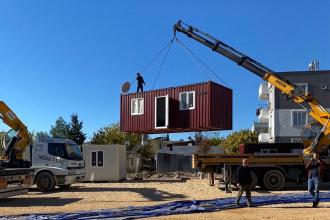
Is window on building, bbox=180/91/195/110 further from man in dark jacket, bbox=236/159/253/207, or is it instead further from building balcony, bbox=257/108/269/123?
building balcony, bbox=257/108/269/123

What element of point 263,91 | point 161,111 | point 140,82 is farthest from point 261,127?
point 161,111

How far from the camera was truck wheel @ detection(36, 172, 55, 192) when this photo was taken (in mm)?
25734

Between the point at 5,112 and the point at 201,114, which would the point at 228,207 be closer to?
the point at 5,112

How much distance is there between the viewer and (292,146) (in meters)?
27.1

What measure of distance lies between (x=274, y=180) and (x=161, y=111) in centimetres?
1074

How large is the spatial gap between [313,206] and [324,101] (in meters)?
43.0

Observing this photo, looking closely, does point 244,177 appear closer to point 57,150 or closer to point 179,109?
point 57,150

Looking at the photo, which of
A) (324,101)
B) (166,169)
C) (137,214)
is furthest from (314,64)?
(137,214)

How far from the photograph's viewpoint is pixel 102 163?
33.3m

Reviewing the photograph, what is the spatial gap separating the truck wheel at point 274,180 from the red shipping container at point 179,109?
22.6ft

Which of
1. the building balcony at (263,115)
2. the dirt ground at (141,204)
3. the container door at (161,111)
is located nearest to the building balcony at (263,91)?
the building balcony at (263,115)

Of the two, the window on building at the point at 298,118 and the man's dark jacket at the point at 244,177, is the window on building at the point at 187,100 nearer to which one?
the man's dark jacket at the point at 244,177

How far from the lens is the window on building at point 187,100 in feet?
107

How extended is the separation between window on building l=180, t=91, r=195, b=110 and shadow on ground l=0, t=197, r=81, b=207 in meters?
13.1
